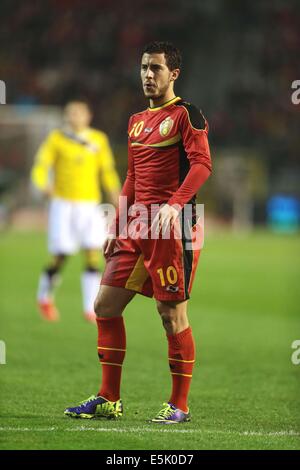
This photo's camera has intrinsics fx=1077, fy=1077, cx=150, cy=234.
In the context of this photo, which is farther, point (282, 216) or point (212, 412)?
point (282, 216)

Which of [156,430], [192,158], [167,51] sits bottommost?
[156,430]

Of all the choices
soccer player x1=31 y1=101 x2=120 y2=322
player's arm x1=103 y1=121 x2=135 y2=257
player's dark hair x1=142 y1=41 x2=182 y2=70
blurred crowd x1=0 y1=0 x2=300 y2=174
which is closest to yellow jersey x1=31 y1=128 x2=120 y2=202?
soccer player x1=31 y1=101 x2=120 y2=322

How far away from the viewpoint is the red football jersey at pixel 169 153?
5473 mm

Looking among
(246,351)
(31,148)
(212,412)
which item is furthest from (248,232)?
(212,412)

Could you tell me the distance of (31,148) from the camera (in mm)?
27484

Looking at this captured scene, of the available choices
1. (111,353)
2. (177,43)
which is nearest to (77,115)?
(111,353)

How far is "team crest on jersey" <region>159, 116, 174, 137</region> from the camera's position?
5590mm

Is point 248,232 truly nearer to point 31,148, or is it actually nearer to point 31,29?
point 31,148

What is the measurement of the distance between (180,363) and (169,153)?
1.11 metres

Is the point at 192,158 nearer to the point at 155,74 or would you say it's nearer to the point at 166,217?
the point at 166,217

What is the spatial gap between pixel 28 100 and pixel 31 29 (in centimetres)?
213

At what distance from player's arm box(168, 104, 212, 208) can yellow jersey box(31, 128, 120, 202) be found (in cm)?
593

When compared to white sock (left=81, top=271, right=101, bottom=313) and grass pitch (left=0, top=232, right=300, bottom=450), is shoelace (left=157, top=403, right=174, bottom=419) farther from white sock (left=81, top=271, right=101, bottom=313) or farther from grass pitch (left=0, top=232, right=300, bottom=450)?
white sock (left=81, top=271, right=101, bottom=313)

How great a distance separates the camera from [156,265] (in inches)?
221
